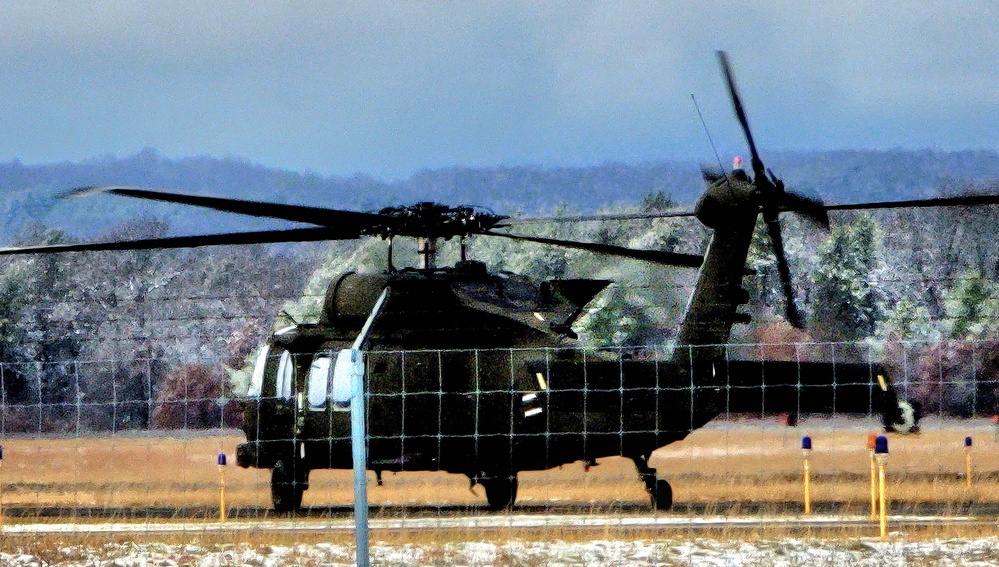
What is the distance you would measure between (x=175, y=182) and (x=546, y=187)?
28.8 meters

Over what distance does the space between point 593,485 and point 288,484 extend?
6.04 meters

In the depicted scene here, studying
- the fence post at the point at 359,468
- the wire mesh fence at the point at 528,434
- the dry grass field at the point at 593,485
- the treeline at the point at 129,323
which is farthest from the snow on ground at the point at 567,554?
the treeline at the point at 129,323

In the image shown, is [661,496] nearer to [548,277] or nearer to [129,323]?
[548,277]

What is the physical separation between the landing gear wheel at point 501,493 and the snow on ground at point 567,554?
3.52 meters

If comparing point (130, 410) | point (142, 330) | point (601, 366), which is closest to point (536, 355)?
point (601, 366)

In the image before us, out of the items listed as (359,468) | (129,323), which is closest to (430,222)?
(359,468)

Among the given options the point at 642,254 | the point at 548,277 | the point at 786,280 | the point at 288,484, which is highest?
the point at 548,277

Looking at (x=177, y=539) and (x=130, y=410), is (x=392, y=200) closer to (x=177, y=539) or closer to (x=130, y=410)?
(x=130, y=410)

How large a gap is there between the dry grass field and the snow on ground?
7.36 ft

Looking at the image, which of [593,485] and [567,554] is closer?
[567,554]

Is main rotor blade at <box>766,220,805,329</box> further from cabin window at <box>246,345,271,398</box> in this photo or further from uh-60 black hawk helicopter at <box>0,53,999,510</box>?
cabin window at <box>246,345,271,398</box>

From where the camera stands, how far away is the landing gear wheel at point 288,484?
65.6 feet

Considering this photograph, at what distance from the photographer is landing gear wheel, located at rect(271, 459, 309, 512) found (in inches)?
787

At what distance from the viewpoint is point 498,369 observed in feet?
60.4
